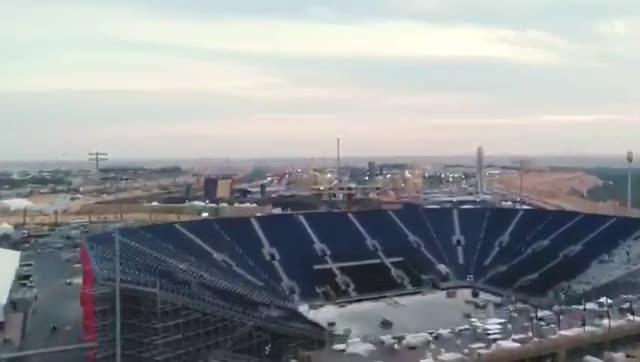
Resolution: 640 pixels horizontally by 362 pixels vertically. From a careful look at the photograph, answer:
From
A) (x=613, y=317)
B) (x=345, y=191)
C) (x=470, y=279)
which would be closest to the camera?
(x=613, y=317)

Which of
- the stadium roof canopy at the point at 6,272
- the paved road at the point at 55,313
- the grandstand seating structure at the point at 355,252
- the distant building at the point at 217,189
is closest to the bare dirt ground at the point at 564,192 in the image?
the grandstand seating structure at the point at 355,252

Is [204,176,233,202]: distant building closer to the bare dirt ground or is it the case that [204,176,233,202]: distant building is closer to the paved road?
the bare dirt ground

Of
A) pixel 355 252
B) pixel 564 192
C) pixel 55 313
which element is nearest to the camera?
pixel 55 313

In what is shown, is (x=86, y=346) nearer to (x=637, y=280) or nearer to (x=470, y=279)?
(x=470, y=279)

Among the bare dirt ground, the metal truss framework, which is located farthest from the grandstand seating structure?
the bare dirt ground

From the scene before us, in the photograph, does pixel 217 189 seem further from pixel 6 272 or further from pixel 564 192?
pixel 6 272

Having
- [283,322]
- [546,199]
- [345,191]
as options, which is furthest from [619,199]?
[283,322]

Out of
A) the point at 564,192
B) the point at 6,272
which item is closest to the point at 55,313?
the point at 6,272
